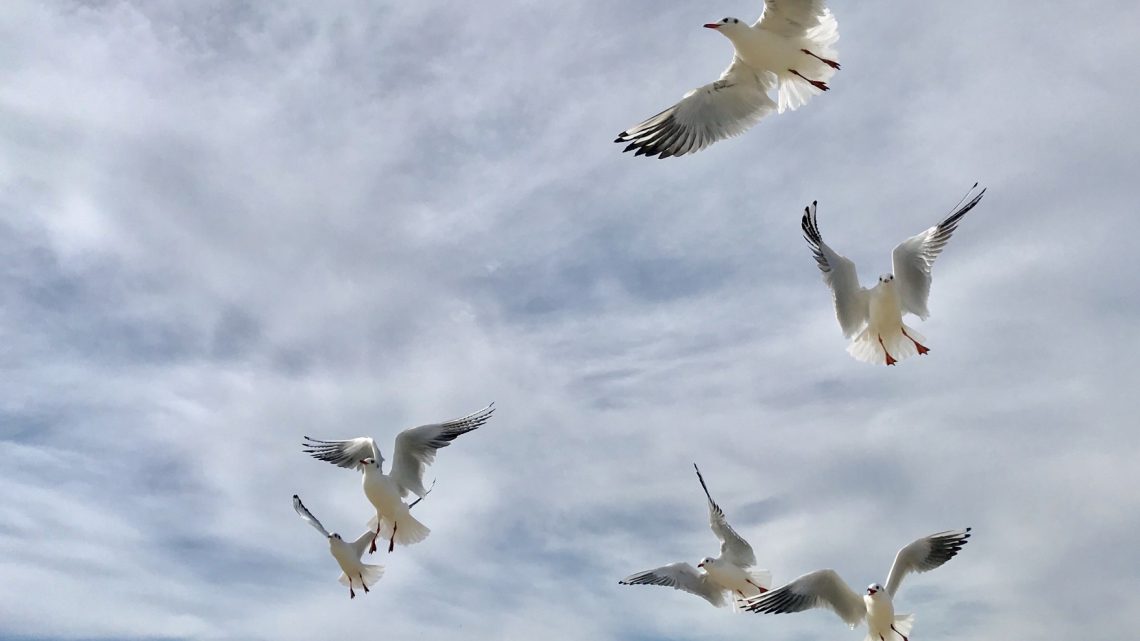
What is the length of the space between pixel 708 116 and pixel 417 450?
7.63 metres

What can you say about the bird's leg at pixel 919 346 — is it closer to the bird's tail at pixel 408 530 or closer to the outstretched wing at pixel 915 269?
the outstretched wing at pixel 915 269

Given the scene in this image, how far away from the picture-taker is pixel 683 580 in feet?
63.9

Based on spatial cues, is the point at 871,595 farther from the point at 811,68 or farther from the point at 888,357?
the point at 811,68

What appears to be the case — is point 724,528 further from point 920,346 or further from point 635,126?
point 635,126

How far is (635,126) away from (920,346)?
4639mm

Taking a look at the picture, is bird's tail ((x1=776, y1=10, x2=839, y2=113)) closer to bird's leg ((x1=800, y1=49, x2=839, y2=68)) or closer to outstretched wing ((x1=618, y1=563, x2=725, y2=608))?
bird's leg ((x1=800, y1=49, x2=839, y2=68))

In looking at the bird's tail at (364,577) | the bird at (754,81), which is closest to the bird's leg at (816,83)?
the bird at (754,81)

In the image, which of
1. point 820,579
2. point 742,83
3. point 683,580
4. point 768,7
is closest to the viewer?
point 768,7

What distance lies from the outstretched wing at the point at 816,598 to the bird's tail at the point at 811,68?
20.3ft

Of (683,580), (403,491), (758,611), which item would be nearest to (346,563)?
(403,491)

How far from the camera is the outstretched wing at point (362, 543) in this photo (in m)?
21.2

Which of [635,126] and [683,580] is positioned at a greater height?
[635,126]

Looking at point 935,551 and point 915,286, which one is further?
point 935,551

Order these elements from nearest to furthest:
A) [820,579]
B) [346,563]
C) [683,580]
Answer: [820,579]
[683,580]
[346,563]
